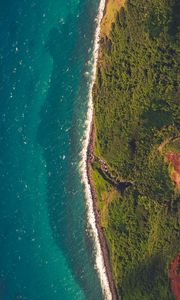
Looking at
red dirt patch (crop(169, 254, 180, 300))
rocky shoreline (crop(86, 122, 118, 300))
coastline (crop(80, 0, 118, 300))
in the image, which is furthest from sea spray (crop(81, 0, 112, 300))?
red dirt patch (crop(169, 254, 180, 300))

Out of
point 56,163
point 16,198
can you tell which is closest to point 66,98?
point 56,163

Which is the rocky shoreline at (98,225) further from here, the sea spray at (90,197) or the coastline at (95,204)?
the sea spray at (90,197)

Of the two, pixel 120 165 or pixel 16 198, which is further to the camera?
pixel 16 198

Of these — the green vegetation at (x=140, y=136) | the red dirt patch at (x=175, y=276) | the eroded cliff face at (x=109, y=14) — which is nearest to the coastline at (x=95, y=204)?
the eroded cliff face at (x=109, y=14)

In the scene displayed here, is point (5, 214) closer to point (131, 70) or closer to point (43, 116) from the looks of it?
point (43, 116)

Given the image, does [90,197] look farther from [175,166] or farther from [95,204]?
[175,166]
